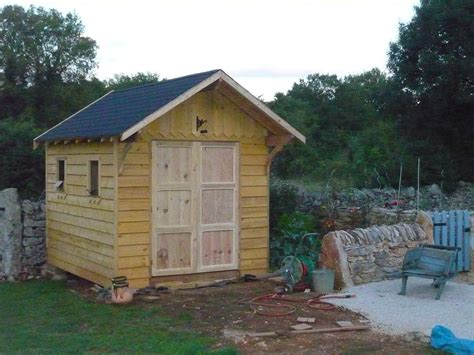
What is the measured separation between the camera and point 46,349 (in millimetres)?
7648

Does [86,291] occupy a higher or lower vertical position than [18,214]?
lower

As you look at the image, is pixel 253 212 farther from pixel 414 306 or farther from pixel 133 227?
pixel 414 306

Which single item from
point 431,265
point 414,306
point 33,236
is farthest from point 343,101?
point 414,306

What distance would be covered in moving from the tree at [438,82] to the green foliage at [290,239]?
35.1 feet

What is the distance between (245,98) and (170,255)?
292cm

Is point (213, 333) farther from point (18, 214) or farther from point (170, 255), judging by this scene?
point (18, 214)

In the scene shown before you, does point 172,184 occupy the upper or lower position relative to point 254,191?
upper

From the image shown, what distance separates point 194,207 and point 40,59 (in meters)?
29.2

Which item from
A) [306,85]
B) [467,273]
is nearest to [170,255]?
[467,273]

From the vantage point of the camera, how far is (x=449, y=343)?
716cm

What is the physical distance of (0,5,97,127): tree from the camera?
34.7 m

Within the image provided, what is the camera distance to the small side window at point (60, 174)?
12711mm

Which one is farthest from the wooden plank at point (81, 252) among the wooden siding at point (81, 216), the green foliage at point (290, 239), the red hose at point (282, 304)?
the green foliage at point (290, 239)

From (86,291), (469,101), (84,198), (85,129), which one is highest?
(469,101)
